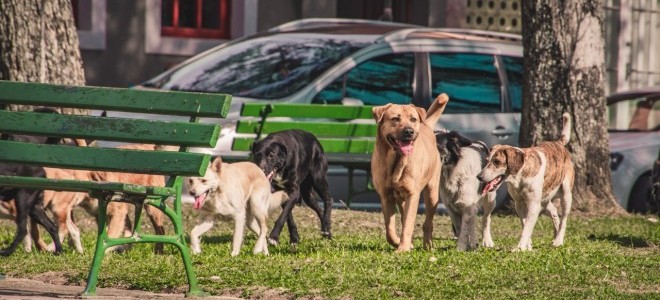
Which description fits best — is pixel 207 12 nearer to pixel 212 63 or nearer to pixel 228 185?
pixel 212 63

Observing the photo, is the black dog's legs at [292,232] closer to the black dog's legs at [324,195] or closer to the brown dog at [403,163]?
the black dog's legs at [324,195]

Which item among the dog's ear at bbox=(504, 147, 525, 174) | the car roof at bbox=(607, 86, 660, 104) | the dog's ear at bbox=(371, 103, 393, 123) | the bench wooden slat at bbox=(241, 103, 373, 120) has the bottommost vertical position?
the dog's ear at bbox=(504, 147, 525, 174)

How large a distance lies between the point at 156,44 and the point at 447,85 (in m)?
7.45

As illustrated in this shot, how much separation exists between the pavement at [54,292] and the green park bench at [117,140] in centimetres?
16

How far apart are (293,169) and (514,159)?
6.61ft

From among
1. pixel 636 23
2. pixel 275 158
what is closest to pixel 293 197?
pixel 275 158

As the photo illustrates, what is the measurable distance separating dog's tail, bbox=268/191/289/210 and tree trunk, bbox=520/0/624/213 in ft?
13.9

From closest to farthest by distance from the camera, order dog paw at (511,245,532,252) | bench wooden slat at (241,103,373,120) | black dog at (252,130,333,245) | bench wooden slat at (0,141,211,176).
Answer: bench wooden slat at (0,141,211,176), dog paw at (511,245,532,252), black dog at (252,130,333,245), bench wooden slat at (241,103,373,120)

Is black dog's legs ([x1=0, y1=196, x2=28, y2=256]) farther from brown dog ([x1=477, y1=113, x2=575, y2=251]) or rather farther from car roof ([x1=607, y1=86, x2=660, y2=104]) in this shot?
car roof ([x1=607, y1=86, x2=660, y2=104])

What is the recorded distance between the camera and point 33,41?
1399 cm

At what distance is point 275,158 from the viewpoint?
1206 cm

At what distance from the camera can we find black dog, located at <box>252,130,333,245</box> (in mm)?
12039

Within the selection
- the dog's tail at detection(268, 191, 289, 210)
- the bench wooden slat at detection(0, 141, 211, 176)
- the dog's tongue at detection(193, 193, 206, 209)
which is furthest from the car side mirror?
the bench wooden slat at detection(0, 141, 211, 176)

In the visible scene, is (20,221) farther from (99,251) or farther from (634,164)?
(634,164)
